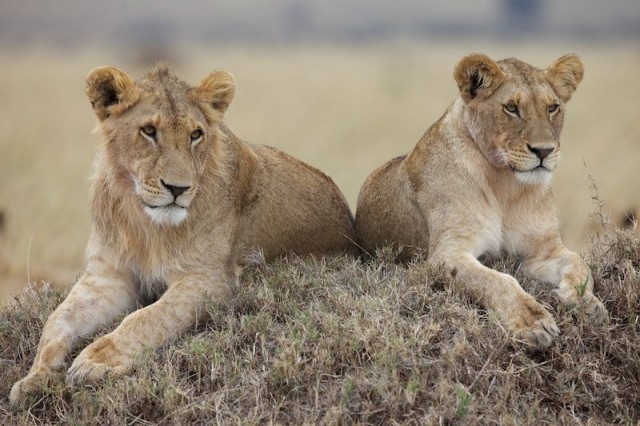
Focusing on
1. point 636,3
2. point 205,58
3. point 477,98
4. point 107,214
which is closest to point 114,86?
point 107,214

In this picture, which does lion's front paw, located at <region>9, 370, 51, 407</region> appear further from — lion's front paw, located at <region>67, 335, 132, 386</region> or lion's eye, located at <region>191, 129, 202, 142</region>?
lion's eye, located at <region>191, 129, 202, 142</region>

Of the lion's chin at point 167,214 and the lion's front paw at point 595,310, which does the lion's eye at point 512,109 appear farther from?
the lion's chin at point 167,214

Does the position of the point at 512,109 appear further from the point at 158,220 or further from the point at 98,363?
the point at 98,363

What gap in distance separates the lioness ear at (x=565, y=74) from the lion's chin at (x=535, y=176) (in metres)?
0.52

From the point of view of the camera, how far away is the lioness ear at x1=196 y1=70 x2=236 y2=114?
16.6 ft

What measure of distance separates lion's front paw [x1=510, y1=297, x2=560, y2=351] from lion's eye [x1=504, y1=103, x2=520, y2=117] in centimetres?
103

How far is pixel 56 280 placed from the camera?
7543mm

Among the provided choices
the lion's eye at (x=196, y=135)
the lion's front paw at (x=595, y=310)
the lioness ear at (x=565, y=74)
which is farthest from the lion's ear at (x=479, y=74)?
the lion's eye at (x=196, y=135)

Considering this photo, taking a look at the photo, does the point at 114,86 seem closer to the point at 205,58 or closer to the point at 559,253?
the point at 559,253

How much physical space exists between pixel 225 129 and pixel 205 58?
2853cm

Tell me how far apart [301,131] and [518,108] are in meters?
11.4

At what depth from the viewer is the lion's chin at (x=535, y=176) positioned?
16.0 ft

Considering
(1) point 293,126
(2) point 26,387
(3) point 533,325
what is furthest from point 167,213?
(1) point 293,126

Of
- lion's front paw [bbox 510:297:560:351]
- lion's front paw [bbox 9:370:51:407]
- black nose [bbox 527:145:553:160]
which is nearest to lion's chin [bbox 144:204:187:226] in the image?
lion's front paw [bbox 9:370:51:407]
